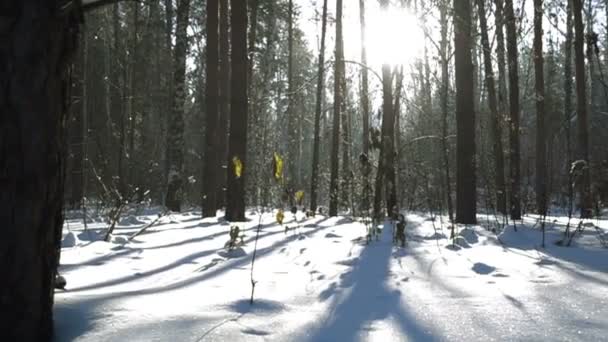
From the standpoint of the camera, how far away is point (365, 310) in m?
1.96

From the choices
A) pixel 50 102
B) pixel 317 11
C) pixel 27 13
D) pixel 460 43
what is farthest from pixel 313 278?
pixel 317 11

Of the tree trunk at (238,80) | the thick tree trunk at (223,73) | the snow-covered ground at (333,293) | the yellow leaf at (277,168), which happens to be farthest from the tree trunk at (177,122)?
the yellow leaf at (277,168)

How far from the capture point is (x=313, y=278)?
2688 millimetres

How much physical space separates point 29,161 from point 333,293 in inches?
55.4

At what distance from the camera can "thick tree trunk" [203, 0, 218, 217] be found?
8906 mm

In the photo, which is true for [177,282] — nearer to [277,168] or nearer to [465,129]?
[277,168]

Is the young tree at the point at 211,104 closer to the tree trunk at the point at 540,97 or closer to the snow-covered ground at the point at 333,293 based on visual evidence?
the snow-covered ground at the point at 333,293

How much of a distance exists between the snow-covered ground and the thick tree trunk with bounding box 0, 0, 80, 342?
187mm

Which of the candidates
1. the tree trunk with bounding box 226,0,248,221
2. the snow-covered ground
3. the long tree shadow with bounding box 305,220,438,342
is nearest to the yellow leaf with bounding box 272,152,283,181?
the snow-covered ground

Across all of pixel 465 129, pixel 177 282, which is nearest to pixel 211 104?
pixel 465 129

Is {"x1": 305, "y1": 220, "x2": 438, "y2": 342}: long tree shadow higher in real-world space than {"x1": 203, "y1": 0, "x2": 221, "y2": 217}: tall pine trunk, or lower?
lower

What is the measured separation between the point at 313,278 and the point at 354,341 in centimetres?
116

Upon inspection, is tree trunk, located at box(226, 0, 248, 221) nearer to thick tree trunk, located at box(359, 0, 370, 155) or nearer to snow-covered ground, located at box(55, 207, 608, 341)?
snow-covered ground, located at box(55, 207, 608, 341)

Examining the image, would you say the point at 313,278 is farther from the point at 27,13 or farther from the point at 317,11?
the point at 317,11
